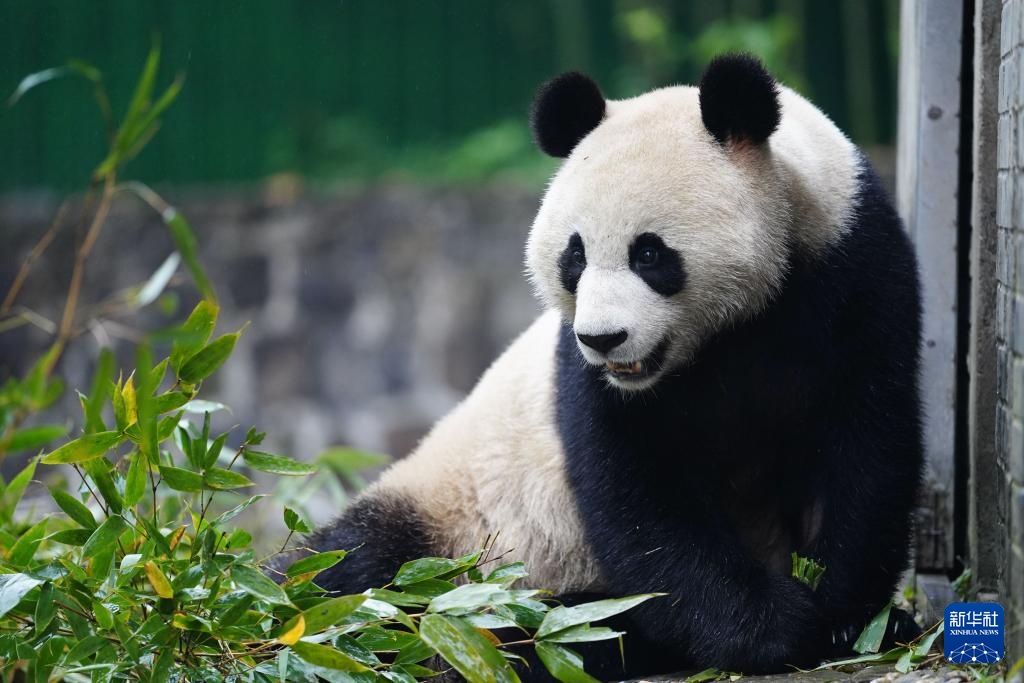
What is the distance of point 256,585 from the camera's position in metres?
2.87

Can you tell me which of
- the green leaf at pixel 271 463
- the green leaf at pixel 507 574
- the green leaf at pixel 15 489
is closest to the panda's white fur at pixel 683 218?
the green leaf at pixel 507 574

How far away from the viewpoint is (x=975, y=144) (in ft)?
12.6

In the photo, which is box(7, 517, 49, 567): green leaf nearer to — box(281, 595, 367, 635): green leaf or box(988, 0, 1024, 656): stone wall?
box(281, 595, 367, 635): green leaf

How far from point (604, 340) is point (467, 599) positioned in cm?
73

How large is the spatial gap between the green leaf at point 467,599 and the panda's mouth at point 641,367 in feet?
2.17

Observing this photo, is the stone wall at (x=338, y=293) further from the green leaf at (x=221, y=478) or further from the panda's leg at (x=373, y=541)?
the green leaf at (x=221, y=478)

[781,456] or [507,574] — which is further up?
[781,456]

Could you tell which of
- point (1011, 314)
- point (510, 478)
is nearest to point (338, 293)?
point (510, 478)

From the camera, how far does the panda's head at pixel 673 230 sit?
10.5 feet

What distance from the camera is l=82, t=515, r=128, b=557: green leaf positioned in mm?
3100

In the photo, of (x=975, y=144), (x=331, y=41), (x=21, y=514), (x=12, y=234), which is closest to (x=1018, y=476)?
(x=975, y=144)

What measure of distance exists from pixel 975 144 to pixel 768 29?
361cm

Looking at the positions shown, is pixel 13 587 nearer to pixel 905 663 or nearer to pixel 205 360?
pixel 205 360

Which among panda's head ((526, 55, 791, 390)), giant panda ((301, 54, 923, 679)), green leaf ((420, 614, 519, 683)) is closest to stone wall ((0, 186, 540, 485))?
giant panda ((301, 54, 923, 679))
